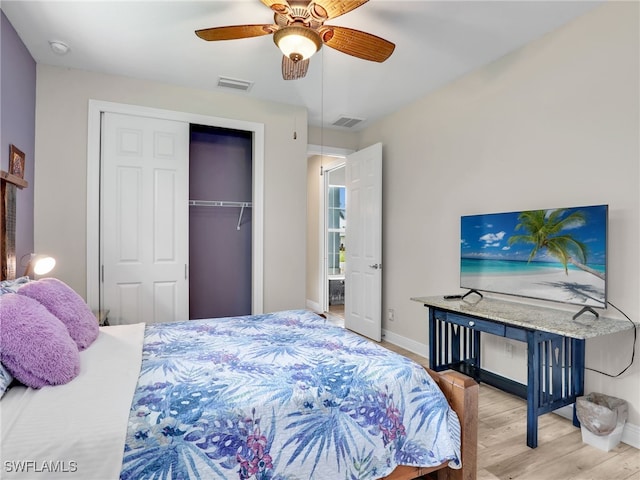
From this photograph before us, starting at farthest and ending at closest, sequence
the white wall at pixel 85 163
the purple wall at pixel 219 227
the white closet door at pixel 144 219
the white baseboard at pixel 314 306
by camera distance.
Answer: the white baseboard at pixel 314 306 < the purple wall at pixel 219 227 < the white closet door at pixel 144 219 < the white wall at pixel 85 163

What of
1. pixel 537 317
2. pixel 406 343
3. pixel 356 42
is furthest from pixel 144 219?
pixel 537 317

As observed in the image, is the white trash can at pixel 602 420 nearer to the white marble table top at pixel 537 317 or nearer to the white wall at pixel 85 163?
the white marble table top at pixel 537 317

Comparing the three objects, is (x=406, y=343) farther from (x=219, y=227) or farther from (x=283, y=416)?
(x=283, y=416)

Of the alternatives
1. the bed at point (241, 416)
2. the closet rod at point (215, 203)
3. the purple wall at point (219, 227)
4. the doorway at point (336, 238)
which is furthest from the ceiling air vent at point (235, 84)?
the doorway at point (336, 238)

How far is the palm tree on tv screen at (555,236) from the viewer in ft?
7.49

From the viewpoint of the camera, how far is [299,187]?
13.1ft

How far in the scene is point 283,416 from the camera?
4.28ft

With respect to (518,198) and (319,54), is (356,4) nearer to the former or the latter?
(319,54)

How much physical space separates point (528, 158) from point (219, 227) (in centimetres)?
304

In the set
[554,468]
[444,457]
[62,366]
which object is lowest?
[554,468]

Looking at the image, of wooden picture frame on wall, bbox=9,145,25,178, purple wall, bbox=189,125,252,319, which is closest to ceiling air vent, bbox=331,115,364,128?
purple wall, bbox=189,125,252,319

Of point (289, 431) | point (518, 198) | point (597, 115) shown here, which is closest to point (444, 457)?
point (289, 431)

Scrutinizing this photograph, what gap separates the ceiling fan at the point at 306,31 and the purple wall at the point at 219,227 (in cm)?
191

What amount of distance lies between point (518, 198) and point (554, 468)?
185cm
